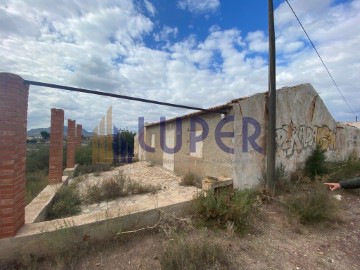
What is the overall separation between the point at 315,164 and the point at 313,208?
164 inches

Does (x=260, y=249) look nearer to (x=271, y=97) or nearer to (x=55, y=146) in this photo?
(x=271, y=97)

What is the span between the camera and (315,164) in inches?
324

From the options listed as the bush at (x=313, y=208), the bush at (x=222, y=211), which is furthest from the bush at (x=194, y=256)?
the bush at (x=313, y=208)

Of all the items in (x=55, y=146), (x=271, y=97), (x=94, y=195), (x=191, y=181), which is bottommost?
(x=94, y=195)

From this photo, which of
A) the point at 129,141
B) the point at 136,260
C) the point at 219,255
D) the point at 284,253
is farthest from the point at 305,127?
the point at 129,141

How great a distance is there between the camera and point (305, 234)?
14.4 feet

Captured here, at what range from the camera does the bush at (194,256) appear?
298 centimetres

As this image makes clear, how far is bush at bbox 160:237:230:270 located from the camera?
2.98 metres

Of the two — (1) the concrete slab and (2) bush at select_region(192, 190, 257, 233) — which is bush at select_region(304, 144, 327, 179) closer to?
(2) bush at select_region(192, 190, 257, 233)

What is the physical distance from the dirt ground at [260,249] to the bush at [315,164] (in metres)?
3.48

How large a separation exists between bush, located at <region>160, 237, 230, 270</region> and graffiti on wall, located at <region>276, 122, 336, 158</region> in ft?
16.1

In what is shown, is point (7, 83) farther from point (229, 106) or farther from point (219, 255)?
point (229, 106)

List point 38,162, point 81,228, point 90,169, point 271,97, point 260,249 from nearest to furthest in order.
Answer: point 81,228
point 260,249
point 271,97
point 38,162
point 90,169

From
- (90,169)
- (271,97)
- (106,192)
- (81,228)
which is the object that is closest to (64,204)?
(106,192)
